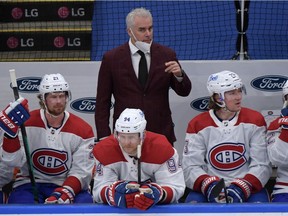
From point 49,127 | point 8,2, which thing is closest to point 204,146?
point 49,127

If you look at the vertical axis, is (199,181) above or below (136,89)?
below

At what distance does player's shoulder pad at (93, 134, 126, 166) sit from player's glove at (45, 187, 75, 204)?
308mm

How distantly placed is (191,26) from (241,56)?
807mm

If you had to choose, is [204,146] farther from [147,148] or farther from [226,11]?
[226,11]

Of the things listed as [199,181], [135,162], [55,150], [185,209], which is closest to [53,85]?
[55,150]

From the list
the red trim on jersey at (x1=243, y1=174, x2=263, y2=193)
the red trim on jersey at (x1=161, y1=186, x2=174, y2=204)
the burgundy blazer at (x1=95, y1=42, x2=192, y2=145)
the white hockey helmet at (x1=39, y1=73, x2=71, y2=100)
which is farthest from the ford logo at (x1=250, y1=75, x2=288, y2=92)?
the red trim on jersey at (x1=161, y1=186, x2=174, y2=204)

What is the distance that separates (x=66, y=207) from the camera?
3635 mm

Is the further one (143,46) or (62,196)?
(143,46)

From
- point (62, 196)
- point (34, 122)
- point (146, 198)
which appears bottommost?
point (62, 196)

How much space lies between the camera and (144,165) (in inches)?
161

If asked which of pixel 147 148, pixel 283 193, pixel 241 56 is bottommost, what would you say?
pixel 283 193

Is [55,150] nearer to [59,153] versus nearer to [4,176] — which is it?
[59,153]

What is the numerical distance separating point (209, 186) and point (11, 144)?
41.4 inches

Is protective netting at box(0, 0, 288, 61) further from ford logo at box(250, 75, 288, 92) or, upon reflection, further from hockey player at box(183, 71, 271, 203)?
hockey player at box(183, 71, 271, 203)
